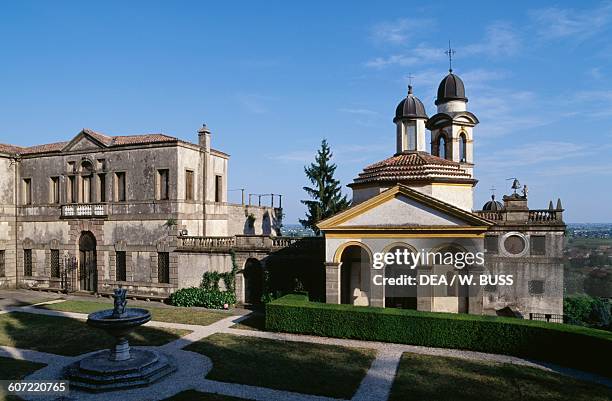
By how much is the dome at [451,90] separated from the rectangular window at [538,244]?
1225cm

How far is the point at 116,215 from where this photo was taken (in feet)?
93.5

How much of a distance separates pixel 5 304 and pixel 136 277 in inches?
297

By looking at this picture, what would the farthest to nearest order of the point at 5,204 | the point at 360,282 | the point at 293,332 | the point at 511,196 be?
the point at 5,204 → the point at 511,196 → the point at 360,282 → the point at 293,332

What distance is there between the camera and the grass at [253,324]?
20.5 meters

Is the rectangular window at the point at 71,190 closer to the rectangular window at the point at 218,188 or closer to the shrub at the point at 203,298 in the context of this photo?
the rectangular window at the point at 218,188

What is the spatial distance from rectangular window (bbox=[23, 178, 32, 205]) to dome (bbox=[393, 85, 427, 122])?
90.7 ft

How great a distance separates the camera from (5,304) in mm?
25594

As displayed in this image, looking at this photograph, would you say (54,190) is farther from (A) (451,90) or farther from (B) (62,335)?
(A) (451,90)

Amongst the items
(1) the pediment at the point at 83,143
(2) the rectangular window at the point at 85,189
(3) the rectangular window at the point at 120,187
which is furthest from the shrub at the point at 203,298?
(1) the pediment at the point at 83,143

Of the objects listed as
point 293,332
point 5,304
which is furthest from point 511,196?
point 5,304

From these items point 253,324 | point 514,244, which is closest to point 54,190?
point 253,324

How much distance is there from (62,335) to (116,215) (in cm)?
1123

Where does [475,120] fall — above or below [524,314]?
above

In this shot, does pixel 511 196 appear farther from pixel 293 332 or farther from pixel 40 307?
pixel 40 307
